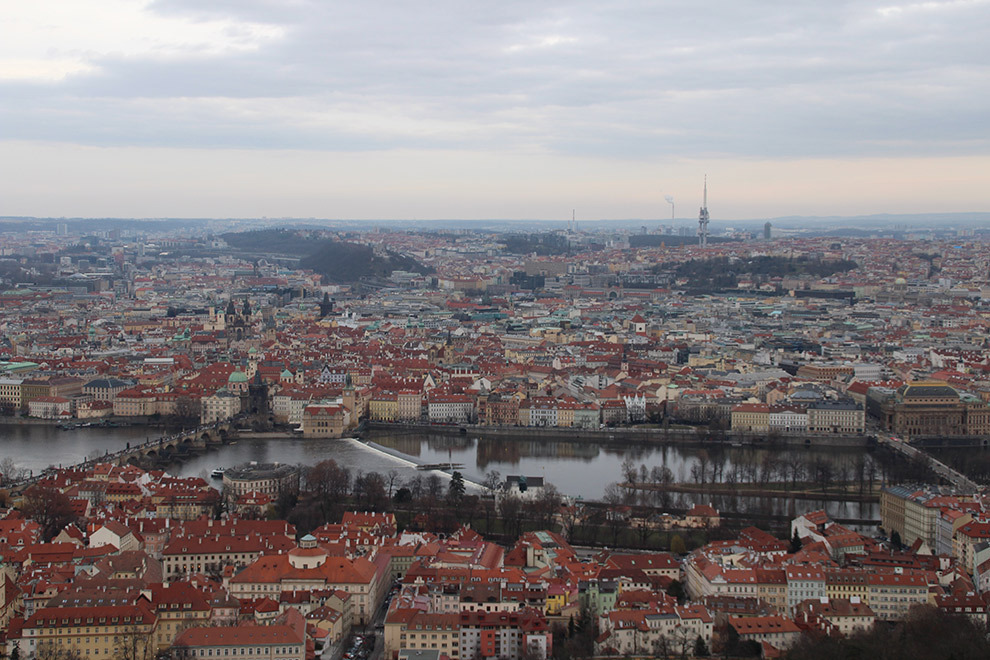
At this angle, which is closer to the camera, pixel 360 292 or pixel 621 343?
pixel 621 343

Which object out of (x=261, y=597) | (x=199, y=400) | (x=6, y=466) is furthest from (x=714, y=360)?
(x=261, y=597)

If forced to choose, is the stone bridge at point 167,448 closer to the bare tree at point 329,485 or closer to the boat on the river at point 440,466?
the bare tree at point 329,485

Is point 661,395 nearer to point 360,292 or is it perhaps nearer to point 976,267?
point 360,292

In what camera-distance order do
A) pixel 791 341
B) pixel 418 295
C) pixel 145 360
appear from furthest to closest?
pixel 418 295 → pixel 791 341 → pixel 145 360

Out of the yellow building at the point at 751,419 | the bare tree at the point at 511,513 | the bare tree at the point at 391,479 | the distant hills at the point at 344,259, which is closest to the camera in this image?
the bare tree at the point at 511,513

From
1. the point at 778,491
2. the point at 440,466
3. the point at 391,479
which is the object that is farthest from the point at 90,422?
the point at 778,491

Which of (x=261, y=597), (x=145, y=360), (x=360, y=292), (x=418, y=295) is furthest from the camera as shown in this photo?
(x=360, y=292)

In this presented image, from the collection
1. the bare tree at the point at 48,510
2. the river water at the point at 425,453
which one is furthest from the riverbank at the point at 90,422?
the bare tree at the point at 48,510

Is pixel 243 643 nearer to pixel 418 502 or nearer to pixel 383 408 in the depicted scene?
pixel 418 502
